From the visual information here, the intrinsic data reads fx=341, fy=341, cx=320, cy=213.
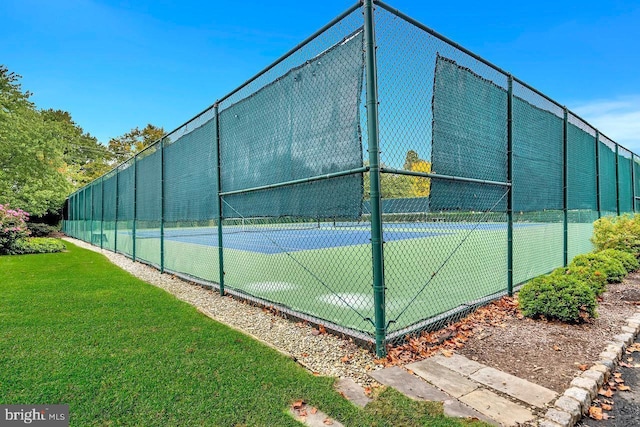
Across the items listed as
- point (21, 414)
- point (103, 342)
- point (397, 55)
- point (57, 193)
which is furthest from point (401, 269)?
point (57, 193)

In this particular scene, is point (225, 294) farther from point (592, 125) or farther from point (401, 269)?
point (592, 125)

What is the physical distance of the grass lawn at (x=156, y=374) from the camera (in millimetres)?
1885

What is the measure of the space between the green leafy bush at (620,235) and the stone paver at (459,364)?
19.6 feet

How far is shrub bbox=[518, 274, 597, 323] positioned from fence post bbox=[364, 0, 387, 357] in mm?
1971

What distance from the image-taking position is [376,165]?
2545 mm

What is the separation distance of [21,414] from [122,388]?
50cm

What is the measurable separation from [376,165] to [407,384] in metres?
1.52

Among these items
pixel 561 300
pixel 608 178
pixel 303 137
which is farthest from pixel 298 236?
pixel 608 178

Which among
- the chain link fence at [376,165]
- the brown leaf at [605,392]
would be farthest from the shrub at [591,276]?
the brown leaf at [605,392]

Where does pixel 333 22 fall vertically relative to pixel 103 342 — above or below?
above

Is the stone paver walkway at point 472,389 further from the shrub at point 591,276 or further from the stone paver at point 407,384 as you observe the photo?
the shrub at point 591,276

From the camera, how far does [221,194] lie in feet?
15.9

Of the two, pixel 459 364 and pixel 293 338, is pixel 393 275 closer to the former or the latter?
pixel 293 338

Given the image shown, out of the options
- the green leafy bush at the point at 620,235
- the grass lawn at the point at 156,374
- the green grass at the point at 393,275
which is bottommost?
the grass lawn at the point at 156,374
